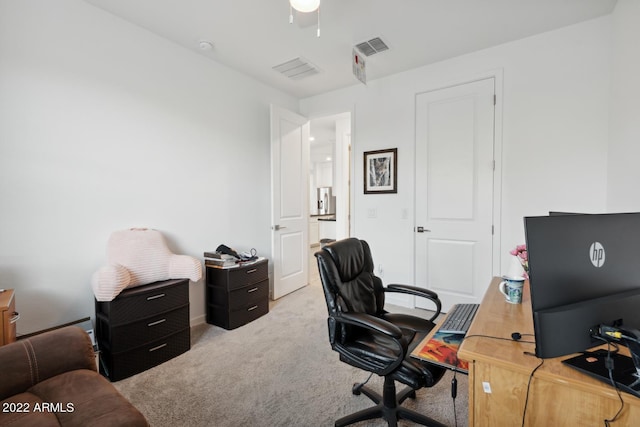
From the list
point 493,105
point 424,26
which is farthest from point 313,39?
point 493,105

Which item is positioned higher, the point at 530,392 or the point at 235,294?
the point at 530,392

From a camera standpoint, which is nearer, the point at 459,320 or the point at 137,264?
the point at 459,320

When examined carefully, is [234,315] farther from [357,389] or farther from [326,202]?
[326,202]

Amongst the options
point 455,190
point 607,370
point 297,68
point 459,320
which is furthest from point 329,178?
point 607,370

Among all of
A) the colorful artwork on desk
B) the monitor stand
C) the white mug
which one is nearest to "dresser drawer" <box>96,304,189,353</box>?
the colorful artwork on desk

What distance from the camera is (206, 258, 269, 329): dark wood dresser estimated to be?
9.07 feet

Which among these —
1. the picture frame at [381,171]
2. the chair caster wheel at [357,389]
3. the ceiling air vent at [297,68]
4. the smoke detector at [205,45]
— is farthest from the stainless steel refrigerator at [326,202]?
the chair caster wheel at [357,389]

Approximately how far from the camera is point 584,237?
86 centimetres

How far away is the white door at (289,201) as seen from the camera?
3508mm

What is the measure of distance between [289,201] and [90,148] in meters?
2.13

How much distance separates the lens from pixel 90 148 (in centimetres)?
216

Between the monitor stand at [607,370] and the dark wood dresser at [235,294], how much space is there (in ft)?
8.28

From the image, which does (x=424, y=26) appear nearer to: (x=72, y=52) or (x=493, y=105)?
(x=493, y=105)

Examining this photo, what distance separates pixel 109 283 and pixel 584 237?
2506 mm
